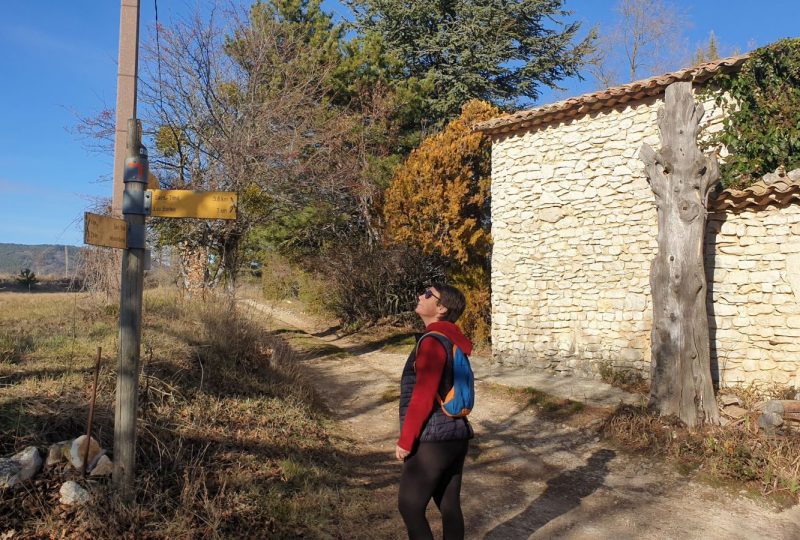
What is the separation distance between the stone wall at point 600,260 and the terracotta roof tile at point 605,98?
18 cm

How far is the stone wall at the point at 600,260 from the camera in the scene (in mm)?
7324

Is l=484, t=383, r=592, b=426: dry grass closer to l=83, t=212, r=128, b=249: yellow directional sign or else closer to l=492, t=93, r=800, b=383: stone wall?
l=492, t=93, r=800, b=383: stone wall

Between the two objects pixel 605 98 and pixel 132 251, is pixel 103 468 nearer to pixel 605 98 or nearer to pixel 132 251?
pixel 132 251

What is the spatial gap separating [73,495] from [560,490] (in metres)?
3.78

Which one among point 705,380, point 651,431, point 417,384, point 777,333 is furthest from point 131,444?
point 777,333

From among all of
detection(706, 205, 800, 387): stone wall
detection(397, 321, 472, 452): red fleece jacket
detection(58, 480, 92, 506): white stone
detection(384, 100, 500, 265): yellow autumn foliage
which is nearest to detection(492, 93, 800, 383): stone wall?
detection(706, 205, 800, 387): stone wall

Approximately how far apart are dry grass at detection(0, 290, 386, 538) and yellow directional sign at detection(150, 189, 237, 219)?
1644 mm

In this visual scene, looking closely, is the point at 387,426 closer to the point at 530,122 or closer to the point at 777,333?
the point at 777,333

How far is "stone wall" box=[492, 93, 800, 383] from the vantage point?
24.0ft

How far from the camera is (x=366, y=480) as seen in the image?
4.91 meters

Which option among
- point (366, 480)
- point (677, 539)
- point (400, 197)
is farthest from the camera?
point (400, 197)

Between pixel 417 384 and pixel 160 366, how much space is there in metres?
3.28

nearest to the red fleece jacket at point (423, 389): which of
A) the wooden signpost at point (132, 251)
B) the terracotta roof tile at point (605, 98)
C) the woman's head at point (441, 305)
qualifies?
the woman's head at point (441, 305)

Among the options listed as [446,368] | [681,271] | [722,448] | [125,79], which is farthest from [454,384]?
[681,271]
